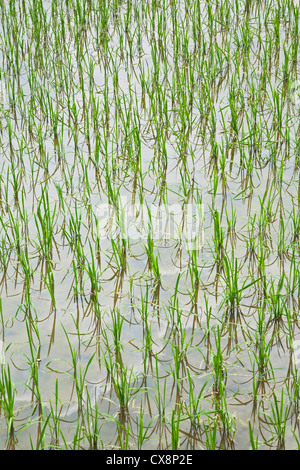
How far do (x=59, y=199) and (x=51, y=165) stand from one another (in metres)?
0.39

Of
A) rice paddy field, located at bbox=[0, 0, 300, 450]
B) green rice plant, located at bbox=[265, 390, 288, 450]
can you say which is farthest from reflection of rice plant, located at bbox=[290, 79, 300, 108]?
green rice plant, located at bbox=[265, 390, 288, 450]

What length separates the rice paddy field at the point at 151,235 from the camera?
2078 millimetres

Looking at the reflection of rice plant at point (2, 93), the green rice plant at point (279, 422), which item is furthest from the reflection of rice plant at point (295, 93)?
the green rice plant at point (279, 422)

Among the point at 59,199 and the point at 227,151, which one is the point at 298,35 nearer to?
the point at 227,151

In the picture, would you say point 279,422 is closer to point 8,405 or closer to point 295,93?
point 8,405

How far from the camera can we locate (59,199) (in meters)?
3.15

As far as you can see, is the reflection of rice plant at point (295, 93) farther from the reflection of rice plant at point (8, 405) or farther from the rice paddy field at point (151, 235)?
the reflection of rice plant at point (8, 405)

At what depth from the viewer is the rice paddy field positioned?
2078 mm

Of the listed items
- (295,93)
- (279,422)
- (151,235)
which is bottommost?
(279,422)

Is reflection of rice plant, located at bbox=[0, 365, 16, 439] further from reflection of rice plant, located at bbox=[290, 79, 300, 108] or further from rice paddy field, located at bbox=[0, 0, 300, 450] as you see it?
reflection of rice plant, located at bbox=[290, 79, 300, 108]

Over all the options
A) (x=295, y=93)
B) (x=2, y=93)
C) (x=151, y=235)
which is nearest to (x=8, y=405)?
(x=151, y=235)

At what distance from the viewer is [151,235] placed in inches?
113

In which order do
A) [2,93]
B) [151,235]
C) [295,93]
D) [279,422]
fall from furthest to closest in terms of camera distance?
[2,93] < [295,93] < [151,235] < [279,422]

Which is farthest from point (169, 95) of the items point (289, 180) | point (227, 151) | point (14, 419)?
point (14, 419)
